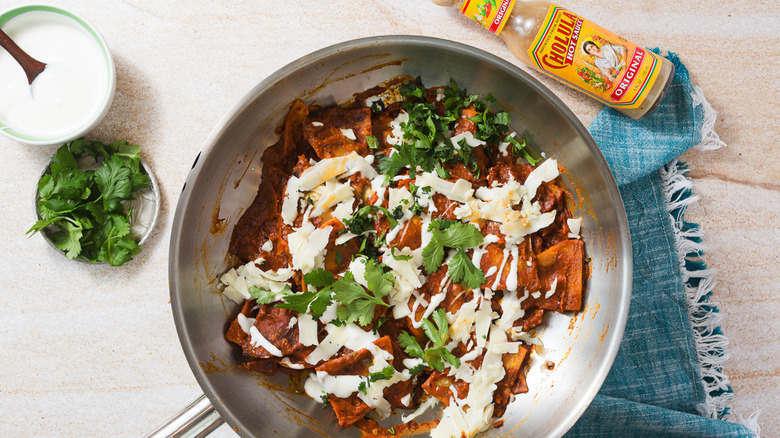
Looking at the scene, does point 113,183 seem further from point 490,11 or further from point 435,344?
point 490,11

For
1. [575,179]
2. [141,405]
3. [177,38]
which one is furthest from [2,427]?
[575,179]

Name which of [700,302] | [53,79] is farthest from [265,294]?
[700,302]

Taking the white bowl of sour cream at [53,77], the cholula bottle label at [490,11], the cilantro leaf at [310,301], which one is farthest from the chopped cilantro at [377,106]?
the white bowl of sour cream at [53,77]

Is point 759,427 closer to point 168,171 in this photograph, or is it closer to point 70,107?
point 168,171

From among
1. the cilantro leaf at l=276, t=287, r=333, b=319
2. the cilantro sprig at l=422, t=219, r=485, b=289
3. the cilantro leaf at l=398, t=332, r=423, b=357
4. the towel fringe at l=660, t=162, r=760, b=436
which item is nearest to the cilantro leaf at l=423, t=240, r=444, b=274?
the cilantro sprig at l=422, t=219, r=485, b=289

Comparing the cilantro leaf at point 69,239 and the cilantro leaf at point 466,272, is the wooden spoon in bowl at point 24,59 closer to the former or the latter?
the cilantro leaf at point 69,239

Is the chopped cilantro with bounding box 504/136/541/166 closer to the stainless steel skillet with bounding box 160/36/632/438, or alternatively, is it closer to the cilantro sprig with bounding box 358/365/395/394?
the stainless steel skillet with bounding box 160/36/632/438

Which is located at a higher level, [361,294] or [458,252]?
[458,252]
